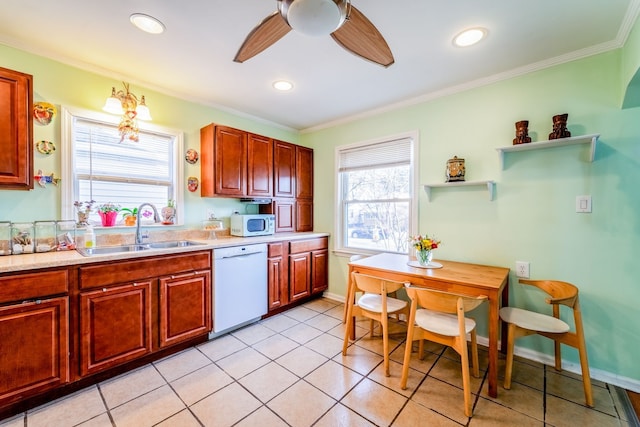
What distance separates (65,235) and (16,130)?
0.82 m

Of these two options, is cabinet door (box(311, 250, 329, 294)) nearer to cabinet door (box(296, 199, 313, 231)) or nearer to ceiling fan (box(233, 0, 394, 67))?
cabinet door (box(296, 199, 313, 231))

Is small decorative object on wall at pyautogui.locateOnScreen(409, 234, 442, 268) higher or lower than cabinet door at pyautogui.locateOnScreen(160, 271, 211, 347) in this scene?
higher

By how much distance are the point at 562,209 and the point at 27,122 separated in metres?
3.97

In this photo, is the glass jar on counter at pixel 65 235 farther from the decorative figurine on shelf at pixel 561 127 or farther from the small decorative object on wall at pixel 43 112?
the decorative figurine on shelf at pixel 561 127

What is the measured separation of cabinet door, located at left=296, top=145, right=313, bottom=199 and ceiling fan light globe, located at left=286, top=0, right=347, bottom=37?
2.47 m

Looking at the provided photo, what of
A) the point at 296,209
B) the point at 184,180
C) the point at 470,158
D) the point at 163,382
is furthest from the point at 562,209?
the point at 184,180

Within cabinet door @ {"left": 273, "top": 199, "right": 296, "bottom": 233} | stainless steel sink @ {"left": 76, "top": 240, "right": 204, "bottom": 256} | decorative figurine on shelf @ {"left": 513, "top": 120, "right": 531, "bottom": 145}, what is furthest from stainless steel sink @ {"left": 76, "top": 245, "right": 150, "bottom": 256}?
decorative figurine on shelf @ {"left": 513, "top": 120, "right": 531, "bottom": 145}

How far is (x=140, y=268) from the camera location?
2061mm

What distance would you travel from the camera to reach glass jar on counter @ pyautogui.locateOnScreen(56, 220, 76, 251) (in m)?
2.13

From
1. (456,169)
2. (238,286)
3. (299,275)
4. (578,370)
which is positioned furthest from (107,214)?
(578,370)

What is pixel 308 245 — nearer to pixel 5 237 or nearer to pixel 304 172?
pixel 304 172

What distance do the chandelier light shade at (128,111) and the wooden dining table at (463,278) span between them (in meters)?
2.35

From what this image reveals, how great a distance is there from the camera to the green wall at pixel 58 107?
200cm

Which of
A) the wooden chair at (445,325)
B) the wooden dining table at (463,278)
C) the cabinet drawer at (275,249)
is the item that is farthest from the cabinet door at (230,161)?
the wooden chair at (445,325)
